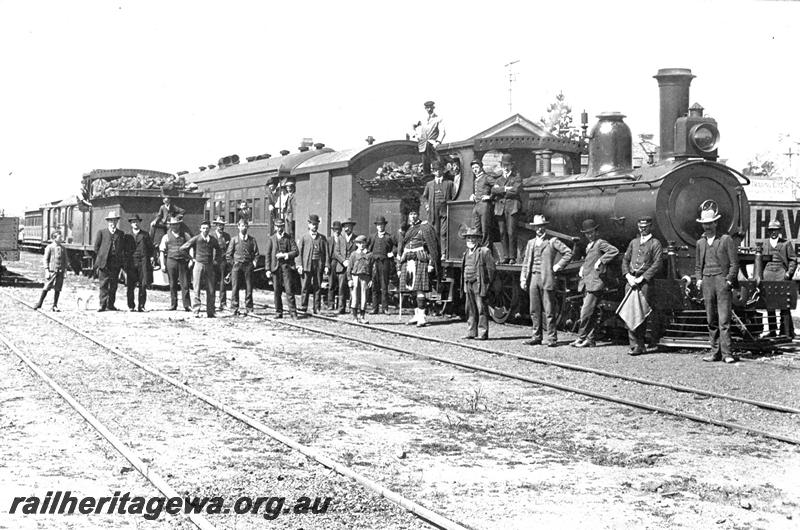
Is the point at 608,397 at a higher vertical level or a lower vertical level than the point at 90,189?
lower

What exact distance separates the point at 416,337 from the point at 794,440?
7.12 meters

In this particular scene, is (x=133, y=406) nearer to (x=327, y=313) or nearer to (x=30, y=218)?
(x=327, y=313)

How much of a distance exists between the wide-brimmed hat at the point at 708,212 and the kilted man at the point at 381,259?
5.96 meters

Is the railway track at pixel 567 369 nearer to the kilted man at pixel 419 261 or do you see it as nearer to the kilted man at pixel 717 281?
the kilted man at pixel 419 261

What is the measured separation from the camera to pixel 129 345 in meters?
12.0

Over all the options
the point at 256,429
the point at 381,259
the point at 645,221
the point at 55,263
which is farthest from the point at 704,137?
the point at 55,263

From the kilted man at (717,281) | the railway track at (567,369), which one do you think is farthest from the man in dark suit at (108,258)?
the kilted man at (717,281)

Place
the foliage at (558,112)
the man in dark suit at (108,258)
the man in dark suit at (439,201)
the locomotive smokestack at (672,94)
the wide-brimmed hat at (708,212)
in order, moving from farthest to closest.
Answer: the foliage at (558,112), the man in dark suit at (108,258), the man in dark suit at (439,201), the locomotive smokestack at (672,94), the wide-brimmed hat at (708,212)

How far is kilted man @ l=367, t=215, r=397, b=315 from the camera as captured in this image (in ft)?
54.2

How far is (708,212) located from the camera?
11555mm

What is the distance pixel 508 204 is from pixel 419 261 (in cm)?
189

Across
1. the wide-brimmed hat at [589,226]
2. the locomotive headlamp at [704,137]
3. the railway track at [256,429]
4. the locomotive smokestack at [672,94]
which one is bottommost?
the railway track at [256,429]

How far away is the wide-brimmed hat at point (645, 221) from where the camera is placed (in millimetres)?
11672

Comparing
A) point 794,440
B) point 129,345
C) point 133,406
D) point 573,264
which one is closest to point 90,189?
point 129,345
